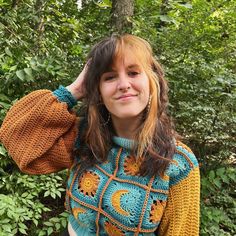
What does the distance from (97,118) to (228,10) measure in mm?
3081

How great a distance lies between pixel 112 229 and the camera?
1429mm

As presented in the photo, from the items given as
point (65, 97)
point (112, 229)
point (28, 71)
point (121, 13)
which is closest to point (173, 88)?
point (121, 13)

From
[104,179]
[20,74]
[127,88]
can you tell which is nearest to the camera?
[127,88]

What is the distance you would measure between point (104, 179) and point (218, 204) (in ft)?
5.92

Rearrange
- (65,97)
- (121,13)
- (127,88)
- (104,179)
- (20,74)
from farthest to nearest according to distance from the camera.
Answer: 1. (121,13)
2. (20,74)
3. (65,97)
4. (104,179)
5. (127,88)

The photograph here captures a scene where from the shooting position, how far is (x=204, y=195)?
275 cm

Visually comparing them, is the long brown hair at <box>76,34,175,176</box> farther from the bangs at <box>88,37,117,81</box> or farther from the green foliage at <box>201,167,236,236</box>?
the green foliage at <box>201,167,236,236</box>

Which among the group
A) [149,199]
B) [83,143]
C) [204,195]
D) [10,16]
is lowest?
[204,195]

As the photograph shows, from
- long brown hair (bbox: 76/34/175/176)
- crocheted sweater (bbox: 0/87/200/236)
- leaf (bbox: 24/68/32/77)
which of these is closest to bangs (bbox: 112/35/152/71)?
long brown hair (bbox: 76/34/175/176)

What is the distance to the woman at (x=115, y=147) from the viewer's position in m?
1.39

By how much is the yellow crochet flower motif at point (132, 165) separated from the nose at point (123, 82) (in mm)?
326

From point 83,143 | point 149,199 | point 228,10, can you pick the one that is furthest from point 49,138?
point 228,10

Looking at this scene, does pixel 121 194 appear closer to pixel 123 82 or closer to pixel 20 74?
pixel 123 82

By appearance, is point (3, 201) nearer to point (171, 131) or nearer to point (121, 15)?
point (171, 131)
